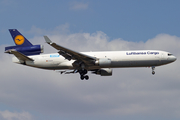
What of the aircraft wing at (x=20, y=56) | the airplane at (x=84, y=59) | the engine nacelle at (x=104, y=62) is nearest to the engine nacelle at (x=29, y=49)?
the airplane at (x=84, y=59)

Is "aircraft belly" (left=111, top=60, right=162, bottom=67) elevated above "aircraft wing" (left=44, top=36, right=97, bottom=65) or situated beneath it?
situated beneath

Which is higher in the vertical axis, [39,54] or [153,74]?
[39,54]

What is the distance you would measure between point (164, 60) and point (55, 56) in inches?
710

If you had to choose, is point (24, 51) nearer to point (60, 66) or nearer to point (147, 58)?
point (60, 66)

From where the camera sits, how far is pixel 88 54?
57.3 metres

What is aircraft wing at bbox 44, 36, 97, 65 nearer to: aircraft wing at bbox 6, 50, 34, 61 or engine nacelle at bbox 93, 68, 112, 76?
engine nacelle at bbox 93, 68, 112, 76

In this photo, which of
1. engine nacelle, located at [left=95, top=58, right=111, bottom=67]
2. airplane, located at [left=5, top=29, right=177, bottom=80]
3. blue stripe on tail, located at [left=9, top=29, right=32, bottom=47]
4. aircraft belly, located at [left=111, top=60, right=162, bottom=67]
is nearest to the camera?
engine nacelle, located at [left=95, top=58, right=111, bottom=67]

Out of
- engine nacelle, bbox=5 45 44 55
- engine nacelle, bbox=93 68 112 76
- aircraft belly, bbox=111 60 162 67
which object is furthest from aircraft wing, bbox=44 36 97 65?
engine nacelle, bbox=93 68 112 76

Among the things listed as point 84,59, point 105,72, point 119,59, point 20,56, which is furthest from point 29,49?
point 119,59

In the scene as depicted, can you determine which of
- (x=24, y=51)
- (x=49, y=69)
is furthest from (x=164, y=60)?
(x=24, y=51)

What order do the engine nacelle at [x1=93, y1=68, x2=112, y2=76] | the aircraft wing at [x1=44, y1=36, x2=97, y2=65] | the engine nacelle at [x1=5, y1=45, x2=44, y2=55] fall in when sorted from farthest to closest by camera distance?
the engine nacelle at [x1=93, y1=68, x2=112, y2=76] < the engine nacelle at [x1=5, y1=45, x2=44, y2=55] < the aircraft wing at [x1=44, y1=36, x2=97, y2=65]

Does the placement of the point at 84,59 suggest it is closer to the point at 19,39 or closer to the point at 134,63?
the point at 134,63

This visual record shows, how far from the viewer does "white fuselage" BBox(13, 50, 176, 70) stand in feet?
184

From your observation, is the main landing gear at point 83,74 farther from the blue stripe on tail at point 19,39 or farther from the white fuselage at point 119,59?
the blue stripe on tail at point 19,39
